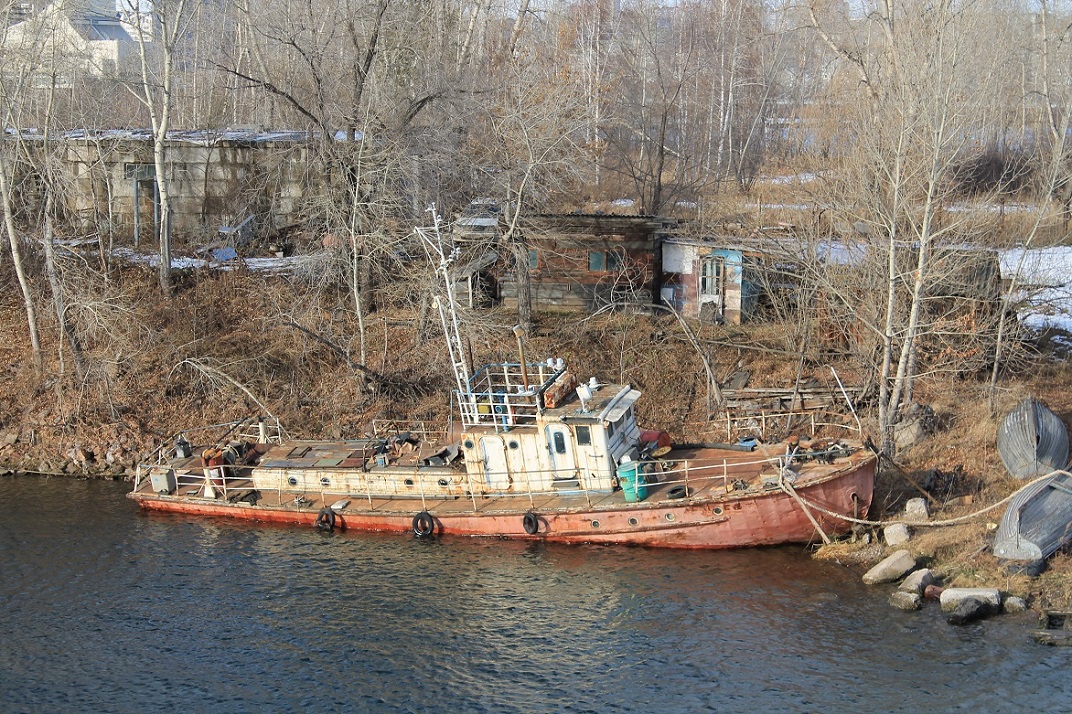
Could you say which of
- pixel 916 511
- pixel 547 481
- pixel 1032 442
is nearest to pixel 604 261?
pixel 547 481

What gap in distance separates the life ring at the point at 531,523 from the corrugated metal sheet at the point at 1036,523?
10473 mm

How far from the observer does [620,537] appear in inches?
958

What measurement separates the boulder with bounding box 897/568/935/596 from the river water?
56 centimetres

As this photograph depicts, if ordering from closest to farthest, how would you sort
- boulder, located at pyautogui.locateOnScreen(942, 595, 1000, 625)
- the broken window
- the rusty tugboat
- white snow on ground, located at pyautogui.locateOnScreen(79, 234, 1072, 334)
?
1. boulder, located at pyautogui.locateOnScreen(942, 595, 1000, 625)
2. the rusty tugboat
3. white snow on ground, located at pyautogui.locateOnScreen(79, 234, 1072, 334)
4. the broken window

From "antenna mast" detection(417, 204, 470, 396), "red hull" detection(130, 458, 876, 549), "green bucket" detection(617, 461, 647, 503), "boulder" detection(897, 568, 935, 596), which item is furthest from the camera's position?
"antenna mast" detection(417, 204, 470, 396)

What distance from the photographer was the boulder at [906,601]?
800 inches

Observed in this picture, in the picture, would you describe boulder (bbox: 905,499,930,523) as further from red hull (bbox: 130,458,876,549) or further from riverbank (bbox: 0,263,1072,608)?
riverbank (bbox: 0,263,1072,608)

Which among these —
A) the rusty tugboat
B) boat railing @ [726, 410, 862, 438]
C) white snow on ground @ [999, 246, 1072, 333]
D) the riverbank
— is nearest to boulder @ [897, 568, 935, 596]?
the rusty tugboat

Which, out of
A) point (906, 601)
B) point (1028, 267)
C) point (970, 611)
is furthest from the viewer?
point (1028, 267)

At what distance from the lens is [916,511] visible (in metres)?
23.8

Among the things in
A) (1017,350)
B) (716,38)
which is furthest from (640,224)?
(716,38)

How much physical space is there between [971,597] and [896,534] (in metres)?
3.38

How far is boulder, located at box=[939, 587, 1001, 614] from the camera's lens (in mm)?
19844

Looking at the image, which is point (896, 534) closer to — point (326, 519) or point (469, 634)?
point (469, 634)
